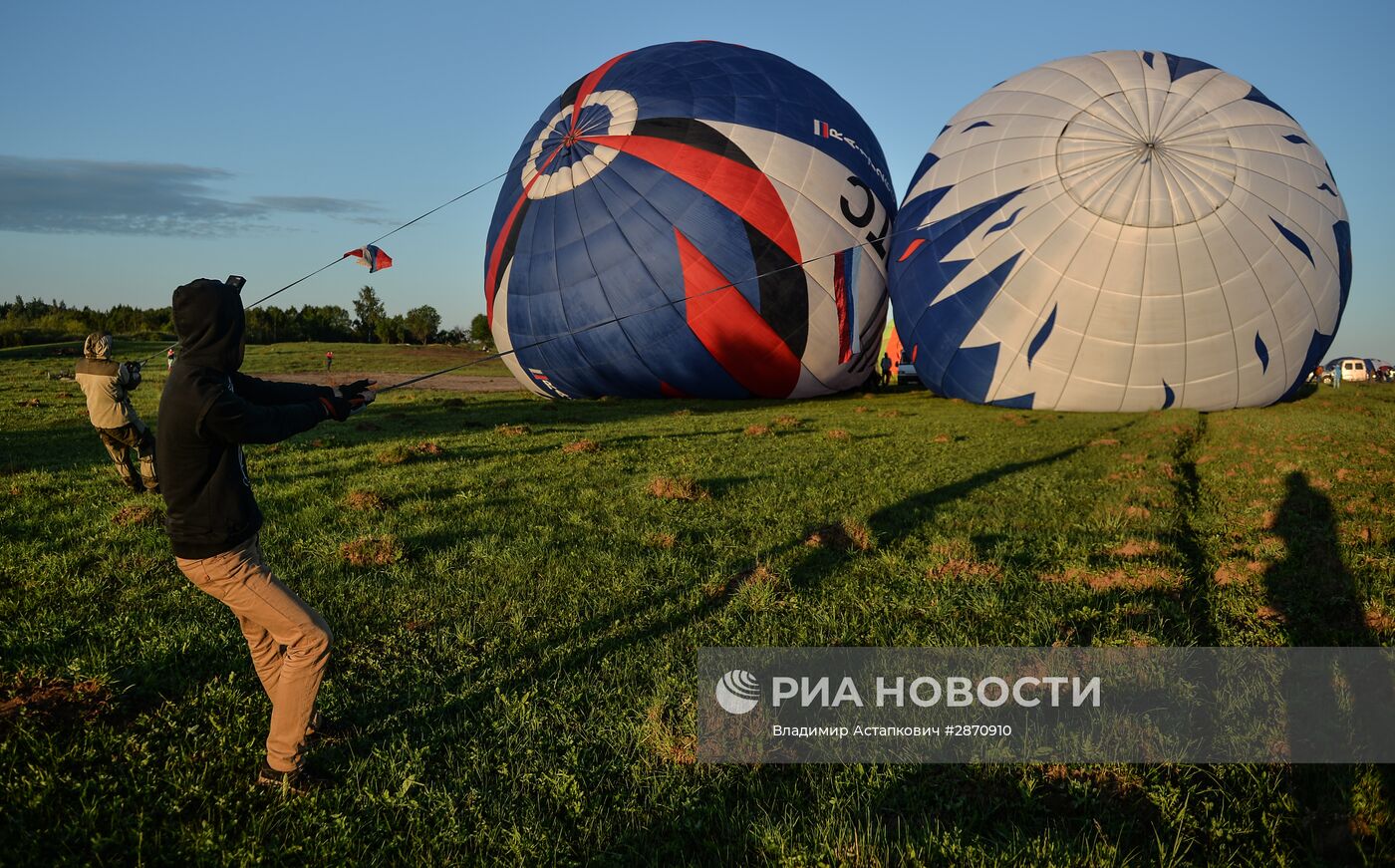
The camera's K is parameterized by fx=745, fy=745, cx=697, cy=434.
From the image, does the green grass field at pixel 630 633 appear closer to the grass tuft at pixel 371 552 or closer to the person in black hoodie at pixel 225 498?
the grass tuft at pixel 371 552

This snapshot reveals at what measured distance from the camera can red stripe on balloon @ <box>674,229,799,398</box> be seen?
18.7 metres

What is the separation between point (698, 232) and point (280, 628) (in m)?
16.2

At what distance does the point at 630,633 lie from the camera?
5.32m

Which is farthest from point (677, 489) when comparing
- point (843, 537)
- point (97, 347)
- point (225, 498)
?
point (97, 347)

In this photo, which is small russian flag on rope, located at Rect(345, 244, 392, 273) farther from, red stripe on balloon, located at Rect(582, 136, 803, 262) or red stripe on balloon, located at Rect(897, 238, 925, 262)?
red stripe on balloon, located at Rect(897, 238, 925, 262)

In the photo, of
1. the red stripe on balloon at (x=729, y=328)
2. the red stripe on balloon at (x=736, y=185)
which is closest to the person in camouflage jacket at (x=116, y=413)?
the red stripe on balloon at (x=729, y=328)

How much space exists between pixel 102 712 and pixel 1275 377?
21982 mm

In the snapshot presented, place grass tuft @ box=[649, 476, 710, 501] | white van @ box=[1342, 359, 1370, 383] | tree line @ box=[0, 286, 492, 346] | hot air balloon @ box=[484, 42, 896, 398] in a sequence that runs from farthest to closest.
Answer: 1. tree line @ box=[0, 286, 492, 346]
2. white van @ box=[1342, 359, 1370, 383]
3. hot air balloon @ box=[484, 42, 896, 398]
4. grass tuft @ box=[649, 476, 710, 501]

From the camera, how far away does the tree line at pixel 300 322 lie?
84438 mm

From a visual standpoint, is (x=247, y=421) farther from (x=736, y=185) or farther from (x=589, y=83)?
(x=589, y=83)

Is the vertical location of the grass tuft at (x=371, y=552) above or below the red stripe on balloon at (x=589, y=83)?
below

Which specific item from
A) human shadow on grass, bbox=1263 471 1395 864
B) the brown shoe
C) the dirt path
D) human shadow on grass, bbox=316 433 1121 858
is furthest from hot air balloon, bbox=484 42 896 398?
the brown shoe

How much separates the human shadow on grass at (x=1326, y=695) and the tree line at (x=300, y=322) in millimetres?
80663

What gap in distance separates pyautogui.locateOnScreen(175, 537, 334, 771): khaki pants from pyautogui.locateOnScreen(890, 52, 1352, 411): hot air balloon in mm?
16987
